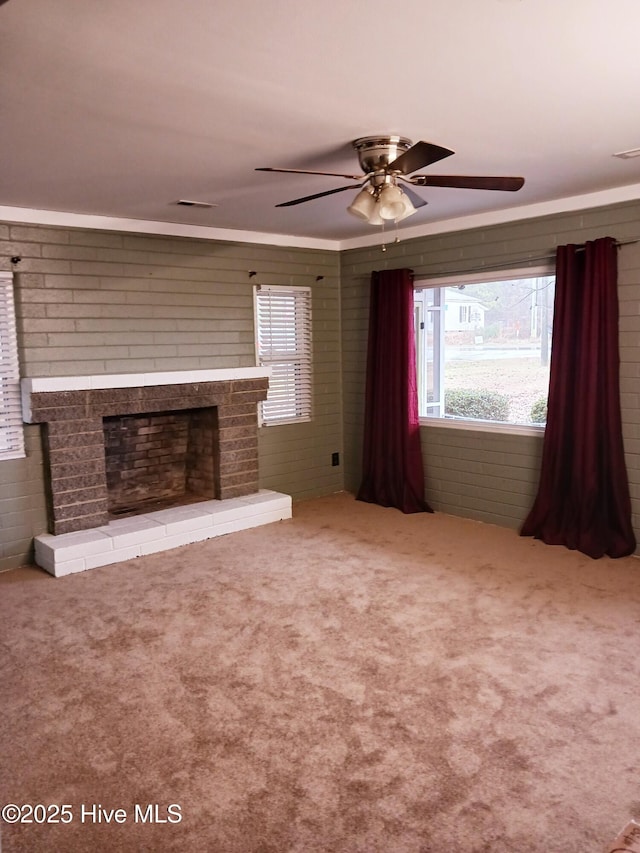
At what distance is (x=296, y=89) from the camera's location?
2436mm

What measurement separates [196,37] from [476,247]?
11.6ft

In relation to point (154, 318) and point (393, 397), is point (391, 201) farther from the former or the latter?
point (393, 397)

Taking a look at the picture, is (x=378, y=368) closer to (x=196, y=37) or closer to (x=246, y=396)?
(x=246, y=396)

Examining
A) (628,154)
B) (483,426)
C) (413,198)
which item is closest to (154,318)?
(413,198)

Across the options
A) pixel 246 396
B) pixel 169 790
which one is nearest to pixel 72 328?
pixel 246 396

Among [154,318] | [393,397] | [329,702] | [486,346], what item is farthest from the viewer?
[393,397]

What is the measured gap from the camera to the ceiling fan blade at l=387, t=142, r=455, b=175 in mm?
2469

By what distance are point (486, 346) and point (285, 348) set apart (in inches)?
70.8

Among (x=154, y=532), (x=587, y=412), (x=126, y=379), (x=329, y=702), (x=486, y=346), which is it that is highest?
(x=486, y=346)

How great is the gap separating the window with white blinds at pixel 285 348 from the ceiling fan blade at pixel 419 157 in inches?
119

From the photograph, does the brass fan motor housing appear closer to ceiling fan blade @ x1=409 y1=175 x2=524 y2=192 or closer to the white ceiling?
the white ceiling

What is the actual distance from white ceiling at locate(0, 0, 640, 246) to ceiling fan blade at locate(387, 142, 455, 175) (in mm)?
201

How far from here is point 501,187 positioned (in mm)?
2896

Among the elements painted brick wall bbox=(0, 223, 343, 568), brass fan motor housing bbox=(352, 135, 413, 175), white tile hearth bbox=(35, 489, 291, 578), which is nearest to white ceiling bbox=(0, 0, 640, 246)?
brass fan motor housing bbox=(352, 135, 413, 175)
